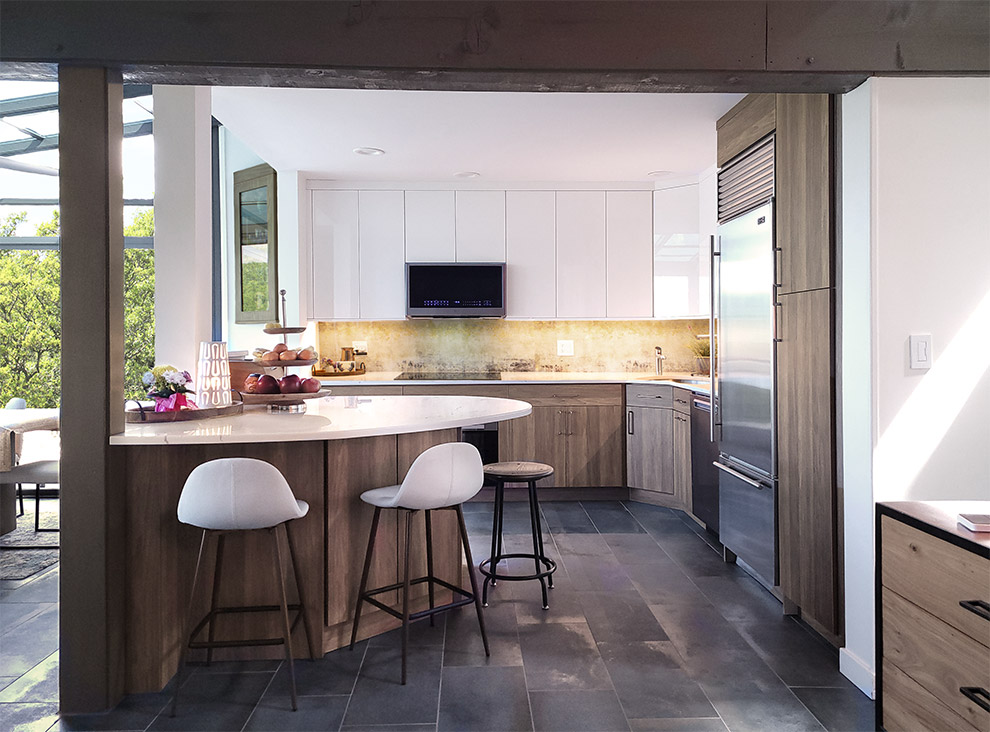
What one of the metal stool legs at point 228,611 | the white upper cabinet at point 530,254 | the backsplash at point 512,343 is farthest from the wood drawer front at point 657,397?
the metal stool legs at point 228,611

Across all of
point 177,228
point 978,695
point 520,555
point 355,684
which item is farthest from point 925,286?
point 177,228

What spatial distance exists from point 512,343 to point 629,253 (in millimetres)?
1255

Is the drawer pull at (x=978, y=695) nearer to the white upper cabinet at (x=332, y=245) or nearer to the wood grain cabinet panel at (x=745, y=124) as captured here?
the wood grain cabinet panel at (x=745, y=124)

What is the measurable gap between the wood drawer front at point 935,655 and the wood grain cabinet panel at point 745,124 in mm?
2194

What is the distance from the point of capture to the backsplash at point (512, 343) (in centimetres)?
615

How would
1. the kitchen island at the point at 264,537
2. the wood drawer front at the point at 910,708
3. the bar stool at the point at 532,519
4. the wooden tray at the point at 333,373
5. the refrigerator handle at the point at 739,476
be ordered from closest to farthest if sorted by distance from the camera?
the wood drawer front at the point at 910,708
the kitchen island at the point at 264,537
the bar stool at the point at 532,519
the refrigerator handle at the point at 739,476
the wooden tray at the point at 333,373

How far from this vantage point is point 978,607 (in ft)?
5.47

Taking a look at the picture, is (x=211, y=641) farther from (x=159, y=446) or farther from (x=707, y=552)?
(x=707, y=552)

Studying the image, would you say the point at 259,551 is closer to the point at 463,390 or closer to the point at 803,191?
the point at 803,191

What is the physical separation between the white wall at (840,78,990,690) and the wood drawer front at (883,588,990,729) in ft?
1.54

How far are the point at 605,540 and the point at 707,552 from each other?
2.00 ft

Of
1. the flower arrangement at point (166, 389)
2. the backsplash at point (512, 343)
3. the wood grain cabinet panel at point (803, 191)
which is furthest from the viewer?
the backsplash at point (512, 343)

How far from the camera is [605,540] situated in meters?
4.40

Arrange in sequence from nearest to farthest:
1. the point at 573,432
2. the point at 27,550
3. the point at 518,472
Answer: the point at 518,472 → the point at 27,550 → the point at 573,432
